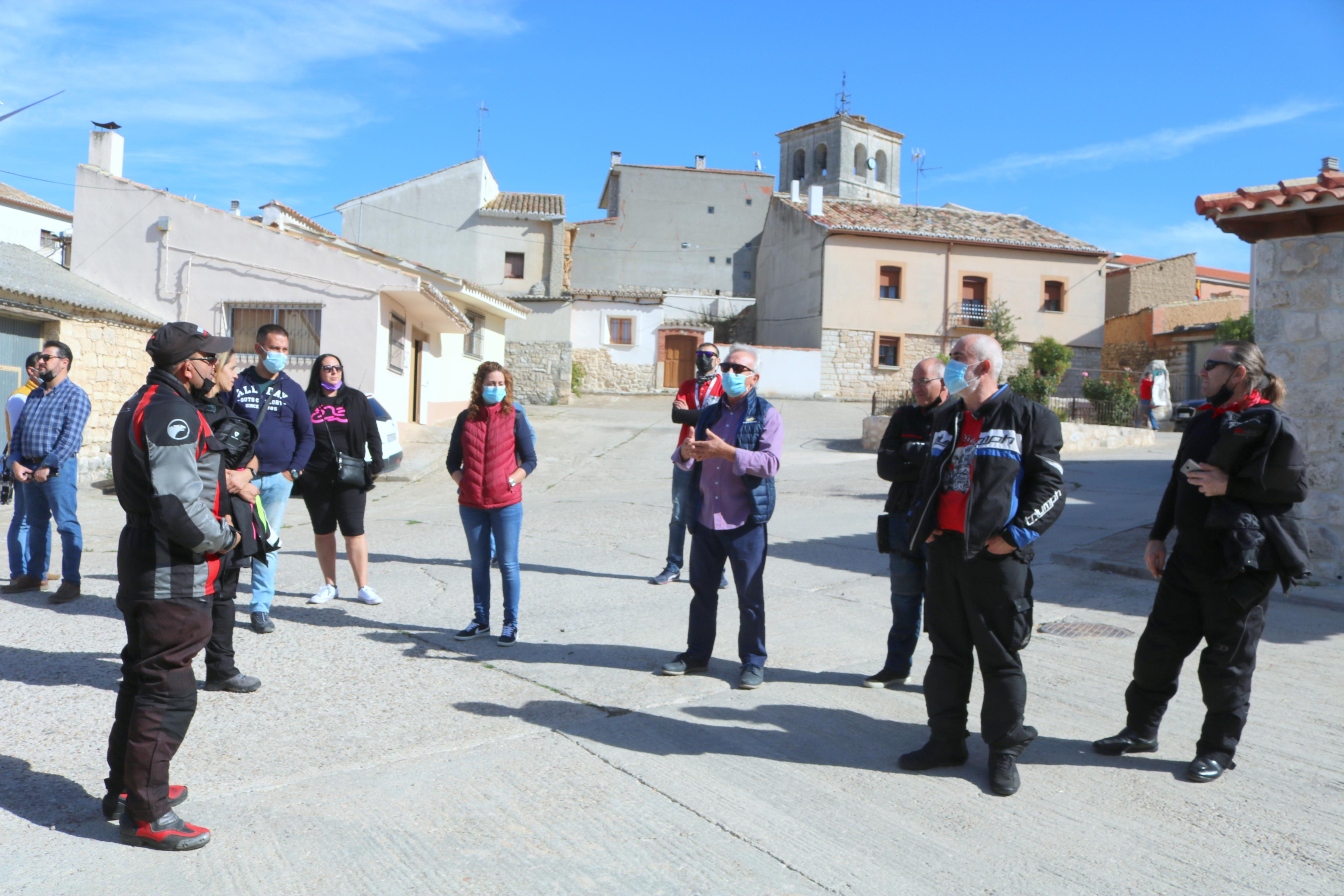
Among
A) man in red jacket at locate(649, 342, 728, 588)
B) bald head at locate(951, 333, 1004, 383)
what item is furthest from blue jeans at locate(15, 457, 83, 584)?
bald head at locate(951, 333, 1004, 383)

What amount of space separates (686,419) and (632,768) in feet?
11.2

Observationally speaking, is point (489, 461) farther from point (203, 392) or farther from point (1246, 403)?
point (1246, 403)

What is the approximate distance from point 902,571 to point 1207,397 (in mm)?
1673

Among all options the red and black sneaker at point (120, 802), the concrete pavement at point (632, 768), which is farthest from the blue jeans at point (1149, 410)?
the red and black sneaker at point (120, 802)

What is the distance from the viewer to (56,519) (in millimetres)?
6336

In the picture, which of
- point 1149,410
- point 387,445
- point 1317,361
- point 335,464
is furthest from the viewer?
point 1149,410

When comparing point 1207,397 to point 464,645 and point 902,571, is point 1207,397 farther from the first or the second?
point 464,645

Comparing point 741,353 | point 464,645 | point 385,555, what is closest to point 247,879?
point 464,645

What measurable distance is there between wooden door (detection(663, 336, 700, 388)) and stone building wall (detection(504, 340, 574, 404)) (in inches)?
186

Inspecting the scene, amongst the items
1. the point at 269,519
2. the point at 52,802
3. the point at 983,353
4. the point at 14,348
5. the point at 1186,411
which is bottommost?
the point at 52,802

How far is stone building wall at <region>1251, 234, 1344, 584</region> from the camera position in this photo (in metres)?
7.09

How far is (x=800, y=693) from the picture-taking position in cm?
481

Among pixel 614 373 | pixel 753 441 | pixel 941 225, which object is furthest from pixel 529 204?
pixel 753 441

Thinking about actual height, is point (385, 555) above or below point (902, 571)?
below
